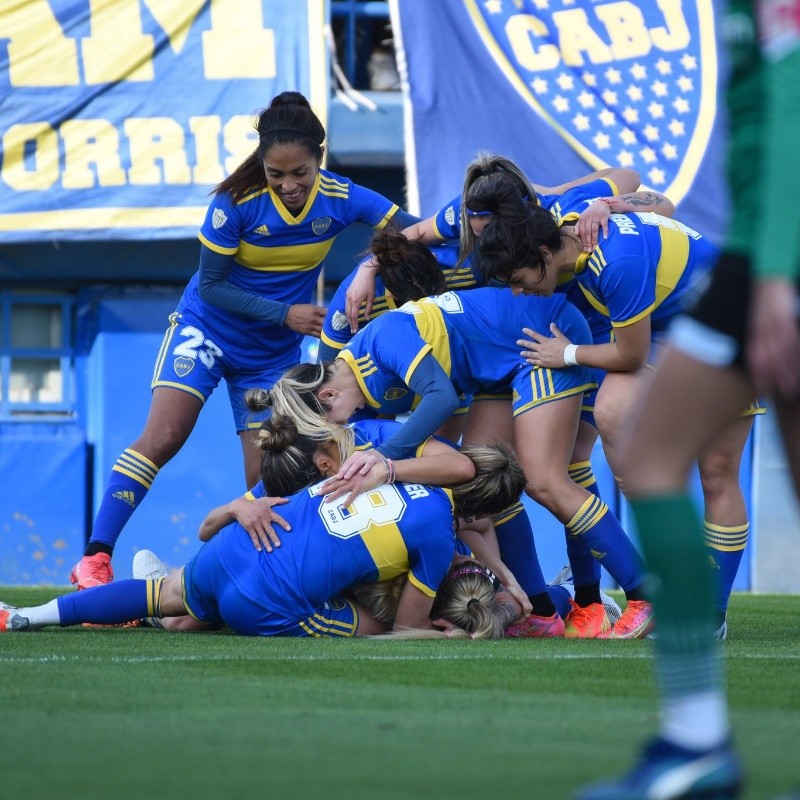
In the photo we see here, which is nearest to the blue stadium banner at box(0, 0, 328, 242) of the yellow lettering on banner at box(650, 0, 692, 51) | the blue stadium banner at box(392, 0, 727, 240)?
the blue stadium banner at box(392, 0, 727, 240)

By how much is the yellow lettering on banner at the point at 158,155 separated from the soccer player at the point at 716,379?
7.14 metres

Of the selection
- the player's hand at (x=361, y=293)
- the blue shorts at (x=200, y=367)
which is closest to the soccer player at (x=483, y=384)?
the player's hand at (x=361, y=293)

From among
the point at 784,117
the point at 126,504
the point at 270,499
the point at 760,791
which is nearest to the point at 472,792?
the point at 760,791

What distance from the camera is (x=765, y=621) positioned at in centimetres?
621

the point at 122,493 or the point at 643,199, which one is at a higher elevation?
the point at 643,199

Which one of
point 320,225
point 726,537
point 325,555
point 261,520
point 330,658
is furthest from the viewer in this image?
point 320,225

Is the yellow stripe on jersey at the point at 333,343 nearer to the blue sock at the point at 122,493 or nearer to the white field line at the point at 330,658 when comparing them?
the blue sock at the point at 122,493

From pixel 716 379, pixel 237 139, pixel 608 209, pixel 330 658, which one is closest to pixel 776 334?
pixel 716 379

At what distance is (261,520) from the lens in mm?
4699

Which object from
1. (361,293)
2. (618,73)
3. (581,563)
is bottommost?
(581,563)

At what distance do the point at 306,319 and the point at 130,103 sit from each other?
375cm

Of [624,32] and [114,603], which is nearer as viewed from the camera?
[114,603]

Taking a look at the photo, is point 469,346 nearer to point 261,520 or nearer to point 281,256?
point 261,520

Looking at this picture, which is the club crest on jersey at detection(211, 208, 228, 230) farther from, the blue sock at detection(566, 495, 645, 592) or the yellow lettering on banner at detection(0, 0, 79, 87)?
the yellow lettering on banner at detection(0, 0, 79, 87)
